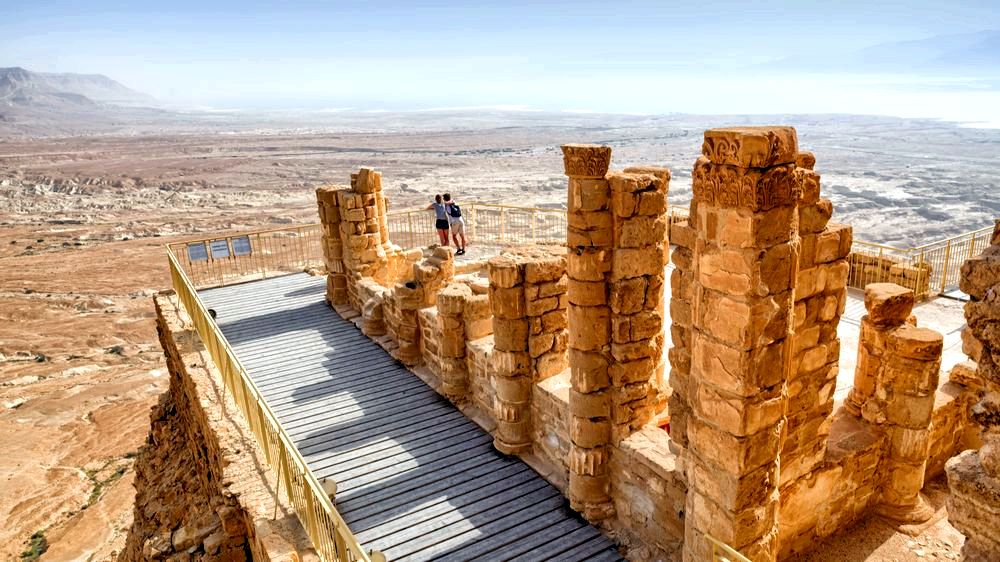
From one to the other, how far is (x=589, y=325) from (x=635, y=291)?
2.24 feet

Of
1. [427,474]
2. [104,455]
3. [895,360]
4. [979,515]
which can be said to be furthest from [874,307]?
[104,455]

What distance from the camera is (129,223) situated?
4553 centimetres

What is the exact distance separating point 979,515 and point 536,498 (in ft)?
18.5

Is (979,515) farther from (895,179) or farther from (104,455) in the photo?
(895,179)

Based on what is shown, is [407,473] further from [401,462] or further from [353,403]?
[353,403]

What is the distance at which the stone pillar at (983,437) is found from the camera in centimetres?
354

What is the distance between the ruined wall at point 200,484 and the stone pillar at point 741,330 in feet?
13.9

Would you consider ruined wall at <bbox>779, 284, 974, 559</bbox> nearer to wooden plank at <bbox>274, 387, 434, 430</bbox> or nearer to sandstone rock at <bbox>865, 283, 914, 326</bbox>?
sandstone rock at <bbox>865, 283, 914, 326</bbox>

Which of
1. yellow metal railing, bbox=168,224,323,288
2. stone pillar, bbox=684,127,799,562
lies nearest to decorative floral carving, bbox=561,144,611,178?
stone pillar, bbox=684,127,799,562

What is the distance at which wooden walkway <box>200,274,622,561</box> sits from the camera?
7953mm

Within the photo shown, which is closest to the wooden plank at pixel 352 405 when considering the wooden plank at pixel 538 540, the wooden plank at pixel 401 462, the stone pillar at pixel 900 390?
the wooden plank at pixel 401 462

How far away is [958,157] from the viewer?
2923 inches

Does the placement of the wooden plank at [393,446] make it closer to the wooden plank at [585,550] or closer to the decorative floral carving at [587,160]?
the wooden plank at [585,550]

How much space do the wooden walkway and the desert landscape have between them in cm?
443
